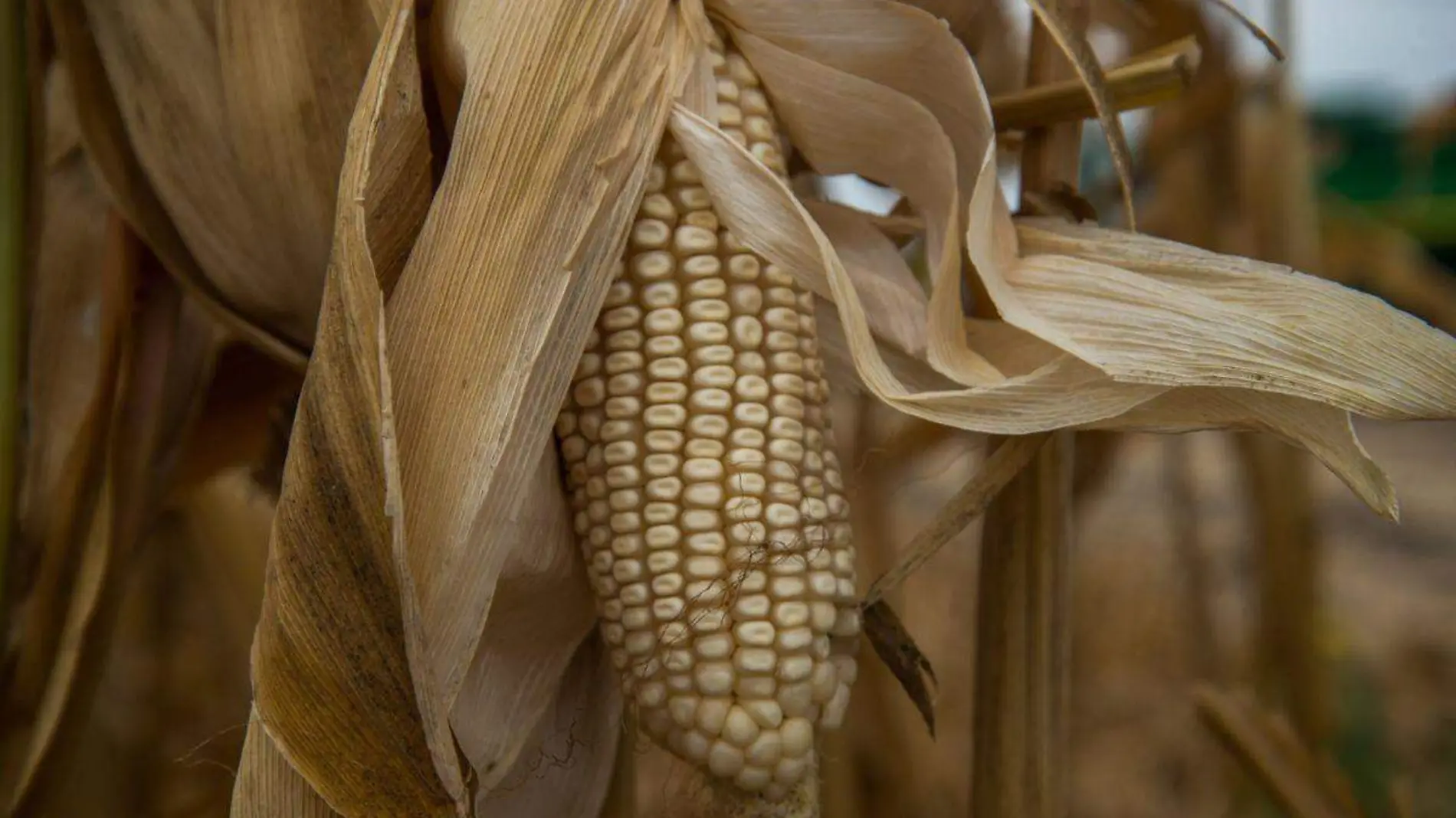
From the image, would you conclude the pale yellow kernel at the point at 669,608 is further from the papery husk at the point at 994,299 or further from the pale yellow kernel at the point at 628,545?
the papery husk at the point at 994,299

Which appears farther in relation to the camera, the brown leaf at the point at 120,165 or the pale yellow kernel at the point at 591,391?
the brown leaf at the point at 120,165

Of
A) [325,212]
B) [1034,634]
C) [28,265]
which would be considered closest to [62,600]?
[28,265]

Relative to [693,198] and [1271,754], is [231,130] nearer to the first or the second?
[693,198]

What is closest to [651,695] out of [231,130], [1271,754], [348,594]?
[348,594]

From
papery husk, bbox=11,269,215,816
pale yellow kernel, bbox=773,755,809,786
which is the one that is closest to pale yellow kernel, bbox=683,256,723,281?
pale yellow kernel, bbox=773,755,809,786

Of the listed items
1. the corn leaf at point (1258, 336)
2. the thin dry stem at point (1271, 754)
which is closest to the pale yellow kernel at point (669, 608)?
the corn leaf at point (1258, 336)

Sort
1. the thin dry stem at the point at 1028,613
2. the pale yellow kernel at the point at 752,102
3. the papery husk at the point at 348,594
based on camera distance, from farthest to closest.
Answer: the thin dry stem at the point at 1028,613 < the pale yellow kernel at the point at 752,102 < the papery husk at the point at 348,594
